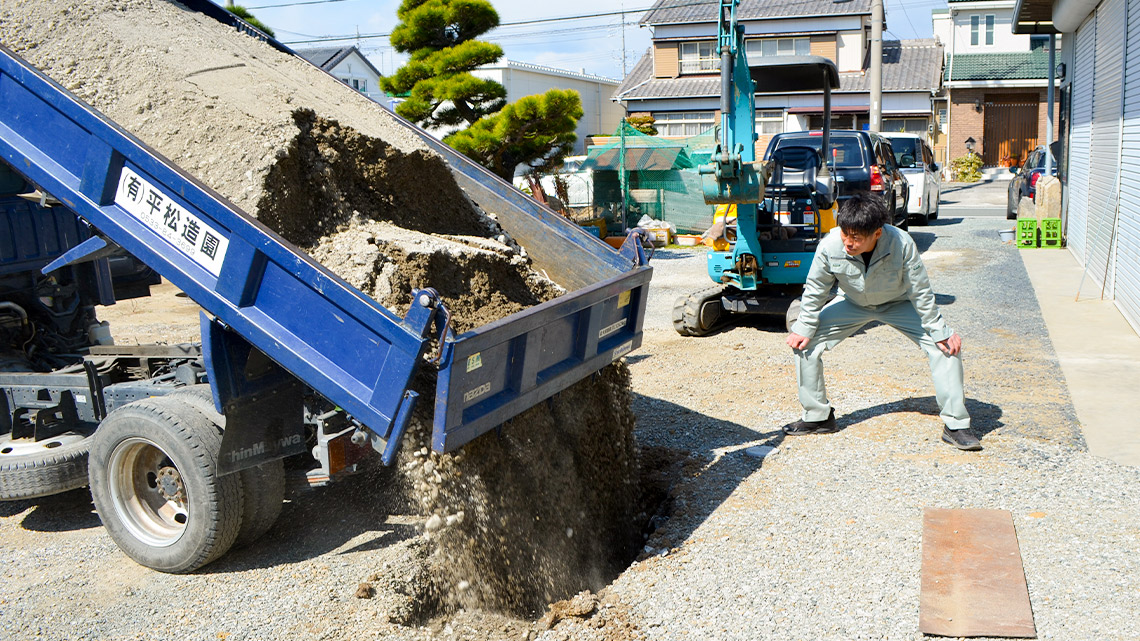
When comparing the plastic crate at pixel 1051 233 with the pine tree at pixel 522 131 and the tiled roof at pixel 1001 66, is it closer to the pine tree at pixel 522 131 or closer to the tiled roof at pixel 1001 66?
the pine tree at pixel 522 131

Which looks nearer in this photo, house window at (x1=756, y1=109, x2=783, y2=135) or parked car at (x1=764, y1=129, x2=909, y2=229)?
parked car at (x1=764, y1=129, x2=909, y2=229)

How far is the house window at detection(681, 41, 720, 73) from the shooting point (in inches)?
1414

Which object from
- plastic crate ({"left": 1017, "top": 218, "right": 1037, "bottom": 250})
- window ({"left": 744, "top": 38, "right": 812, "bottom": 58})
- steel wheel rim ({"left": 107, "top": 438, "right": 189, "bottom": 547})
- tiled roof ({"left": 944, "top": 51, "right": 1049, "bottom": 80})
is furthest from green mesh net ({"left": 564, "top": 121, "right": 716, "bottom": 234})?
tiled roof ({"left": 944, "top": 51, "right": 1049, "bottom": 80})

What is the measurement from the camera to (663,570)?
424cm

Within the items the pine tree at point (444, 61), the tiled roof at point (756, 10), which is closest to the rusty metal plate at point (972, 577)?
the pine tree at point (444, 61)

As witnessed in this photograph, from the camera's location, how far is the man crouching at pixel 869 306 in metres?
→ 5.34

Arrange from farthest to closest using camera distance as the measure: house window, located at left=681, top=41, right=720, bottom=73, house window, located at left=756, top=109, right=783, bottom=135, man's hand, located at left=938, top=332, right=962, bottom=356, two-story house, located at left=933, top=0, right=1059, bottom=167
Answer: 1. two-story house, located at left=933, top=0, right=1059, bottom=167
2. house window, located at left=681, top=41, right=720, bottom=73
3. house window, located at left=756, top=109, right=783, bottom=135
4. man's hand, located at left=938, top=332, right=962, bottom=356

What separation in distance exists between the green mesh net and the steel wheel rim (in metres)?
14.7

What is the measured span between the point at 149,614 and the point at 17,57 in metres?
2.59

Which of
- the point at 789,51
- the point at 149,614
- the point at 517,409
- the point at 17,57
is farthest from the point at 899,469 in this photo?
the point at 789,51

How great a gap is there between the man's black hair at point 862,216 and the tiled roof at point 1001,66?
35.3m

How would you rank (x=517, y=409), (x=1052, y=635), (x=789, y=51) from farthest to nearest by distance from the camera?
(x=789, y=51) < (x=517, y=409) < (x=1052, y=635)

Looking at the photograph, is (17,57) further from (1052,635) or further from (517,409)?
(1052,635)

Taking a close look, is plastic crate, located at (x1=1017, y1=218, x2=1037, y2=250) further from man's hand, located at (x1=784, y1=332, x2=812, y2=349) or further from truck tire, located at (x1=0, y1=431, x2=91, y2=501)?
truck tire, located at (x1=0, y1=431, x2=91, y2=501)
